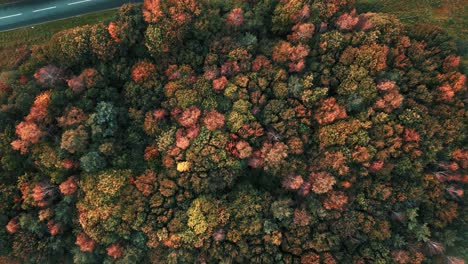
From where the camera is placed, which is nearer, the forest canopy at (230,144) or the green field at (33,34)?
the forest canopy at (230,144)

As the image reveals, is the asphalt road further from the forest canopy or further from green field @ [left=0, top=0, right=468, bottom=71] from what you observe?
the forest canopy

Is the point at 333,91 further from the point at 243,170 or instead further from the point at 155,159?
the point at 155,159

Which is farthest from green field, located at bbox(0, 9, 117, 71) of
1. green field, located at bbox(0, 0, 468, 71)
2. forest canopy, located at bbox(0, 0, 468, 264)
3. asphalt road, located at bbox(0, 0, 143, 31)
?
forest canopy, located at bbox(0, 0, 468, 264)

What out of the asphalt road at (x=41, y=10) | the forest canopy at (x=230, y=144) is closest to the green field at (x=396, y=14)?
the asphalt road at (x=41, y=10)

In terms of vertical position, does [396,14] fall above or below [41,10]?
below

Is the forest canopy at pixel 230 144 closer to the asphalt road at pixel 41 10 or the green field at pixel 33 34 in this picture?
the green field at pixel 33 34

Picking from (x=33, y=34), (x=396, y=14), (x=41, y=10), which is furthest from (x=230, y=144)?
(x=41, y=10)

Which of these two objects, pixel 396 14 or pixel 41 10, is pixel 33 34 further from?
pixel 396 14

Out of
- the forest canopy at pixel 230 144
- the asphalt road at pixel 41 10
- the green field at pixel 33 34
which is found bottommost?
the forest canopy at pixel 230 144
